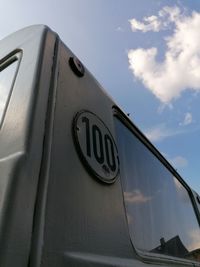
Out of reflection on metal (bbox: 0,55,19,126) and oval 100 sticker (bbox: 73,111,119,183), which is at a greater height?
reflection on metal (bbox: 0,55,19,126)

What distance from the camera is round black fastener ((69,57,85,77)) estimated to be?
1.24 metres

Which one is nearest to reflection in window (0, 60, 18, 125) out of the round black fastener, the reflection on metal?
the reflection on metal

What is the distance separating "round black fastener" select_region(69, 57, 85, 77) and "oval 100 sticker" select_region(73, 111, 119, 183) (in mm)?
194

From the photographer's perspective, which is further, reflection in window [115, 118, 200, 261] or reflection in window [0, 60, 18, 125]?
reflection in window [115, 118, 200, 261]

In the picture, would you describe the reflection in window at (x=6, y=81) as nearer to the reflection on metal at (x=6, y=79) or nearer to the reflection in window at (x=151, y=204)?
the reflection on metal at (x=6, y=79)

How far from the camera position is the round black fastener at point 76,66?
4.06 ft

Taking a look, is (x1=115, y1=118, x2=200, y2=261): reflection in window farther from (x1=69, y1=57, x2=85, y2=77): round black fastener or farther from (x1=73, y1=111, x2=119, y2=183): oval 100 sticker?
(x1=69, y1=57, x2=85, y2=77): round black fastener

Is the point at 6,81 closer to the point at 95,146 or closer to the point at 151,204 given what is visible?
the point at 95,146

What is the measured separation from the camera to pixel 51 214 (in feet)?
2.59

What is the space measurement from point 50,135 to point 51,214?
Result: 25 centimetres

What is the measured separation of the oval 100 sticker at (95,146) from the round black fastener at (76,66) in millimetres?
194

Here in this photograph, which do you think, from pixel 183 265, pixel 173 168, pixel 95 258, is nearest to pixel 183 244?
pixel 183 265

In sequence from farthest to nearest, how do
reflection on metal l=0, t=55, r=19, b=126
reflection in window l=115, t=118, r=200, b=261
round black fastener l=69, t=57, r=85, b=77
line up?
reflection in window l=115, t=118, r=200, b=261
round black fastener l=69, t=57, r=85, b=77
reflection on metal l=0, t=55, r=19, b=126

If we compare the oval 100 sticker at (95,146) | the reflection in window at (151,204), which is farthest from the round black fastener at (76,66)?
the reflection in window at (151,204)
